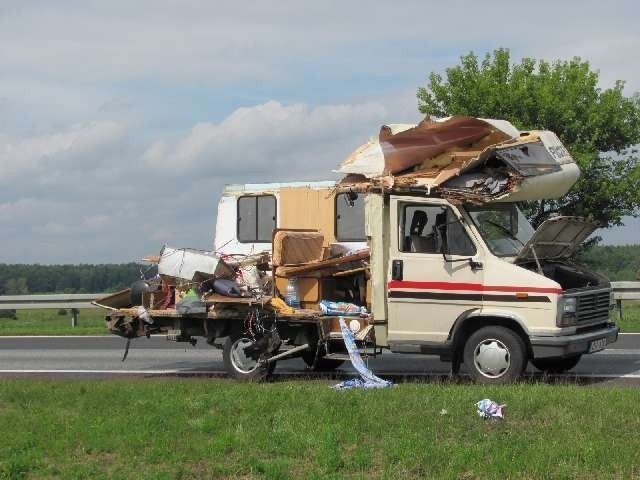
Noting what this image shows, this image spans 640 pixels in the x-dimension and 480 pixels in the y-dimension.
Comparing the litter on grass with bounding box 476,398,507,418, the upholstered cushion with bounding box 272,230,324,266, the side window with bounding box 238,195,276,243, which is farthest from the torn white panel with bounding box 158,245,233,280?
the litter on grass with bounding box 476,398,507,418

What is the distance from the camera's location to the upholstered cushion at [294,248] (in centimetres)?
1266

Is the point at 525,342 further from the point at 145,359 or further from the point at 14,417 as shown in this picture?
the point at 145,359

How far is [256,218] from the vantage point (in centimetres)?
1363

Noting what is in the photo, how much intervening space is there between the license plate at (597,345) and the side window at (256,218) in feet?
14.2

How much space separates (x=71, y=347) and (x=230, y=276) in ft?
22.9

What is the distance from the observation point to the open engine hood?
1137cm

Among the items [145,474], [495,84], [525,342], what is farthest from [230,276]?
[495,84]

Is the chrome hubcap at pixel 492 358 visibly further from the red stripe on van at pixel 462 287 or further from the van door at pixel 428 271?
the red stripe on van at pixel 462 287

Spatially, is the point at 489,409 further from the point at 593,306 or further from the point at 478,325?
the point at 593,306

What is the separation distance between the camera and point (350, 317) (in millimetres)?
12227

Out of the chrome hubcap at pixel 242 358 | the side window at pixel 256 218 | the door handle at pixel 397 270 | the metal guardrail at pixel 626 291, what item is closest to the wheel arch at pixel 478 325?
the door handle at pixel 397 270

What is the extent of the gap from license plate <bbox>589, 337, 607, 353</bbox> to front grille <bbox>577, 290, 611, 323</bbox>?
242mm

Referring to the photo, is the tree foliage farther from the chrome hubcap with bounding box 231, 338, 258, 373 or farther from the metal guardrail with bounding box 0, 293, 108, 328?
the chrome hubcap with bounding box 231, 338, 258, 373

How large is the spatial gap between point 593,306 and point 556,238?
861 mm
